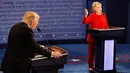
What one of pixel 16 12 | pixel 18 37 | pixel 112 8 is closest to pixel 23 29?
pixel 18 37

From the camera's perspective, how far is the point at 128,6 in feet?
34.4

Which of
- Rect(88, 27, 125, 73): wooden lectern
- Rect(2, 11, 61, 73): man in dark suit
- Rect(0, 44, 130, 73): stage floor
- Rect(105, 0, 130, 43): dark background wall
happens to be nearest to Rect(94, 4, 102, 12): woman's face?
Rect(88, 27, 125, 73): wooden lectern

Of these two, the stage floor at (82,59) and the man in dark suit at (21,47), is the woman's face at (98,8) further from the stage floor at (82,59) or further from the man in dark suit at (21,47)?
the man in dark suit at (21,47)

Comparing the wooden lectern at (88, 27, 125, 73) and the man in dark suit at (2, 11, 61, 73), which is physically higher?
the man in dark suit at (2, 11, 61, 73)

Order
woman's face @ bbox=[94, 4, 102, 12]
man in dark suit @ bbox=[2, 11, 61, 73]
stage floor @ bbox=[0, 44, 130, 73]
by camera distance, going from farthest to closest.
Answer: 1. stage floor @ bbox=[0, 44, 130, 73]
2. woman's face @ bbox=[94, 4, 102, 12]
3. man in dark suit @ bbox=[2, 11, 61, 73]

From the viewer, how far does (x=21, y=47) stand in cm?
417

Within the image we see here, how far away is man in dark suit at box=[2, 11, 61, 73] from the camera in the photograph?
415cm

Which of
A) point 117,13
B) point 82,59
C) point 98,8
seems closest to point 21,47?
point 98,8

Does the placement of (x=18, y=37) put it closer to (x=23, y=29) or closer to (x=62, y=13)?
(x=23, y=29)

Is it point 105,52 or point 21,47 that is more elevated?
point 21,47

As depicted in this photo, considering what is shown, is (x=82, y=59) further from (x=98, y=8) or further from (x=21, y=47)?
(x=21, y=47)

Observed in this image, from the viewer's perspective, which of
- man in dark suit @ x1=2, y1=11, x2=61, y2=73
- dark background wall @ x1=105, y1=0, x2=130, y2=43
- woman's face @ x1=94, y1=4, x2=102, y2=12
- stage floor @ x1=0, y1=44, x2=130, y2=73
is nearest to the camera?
man in dark suit @ x1=2, y1=11, x2=61, y2=73

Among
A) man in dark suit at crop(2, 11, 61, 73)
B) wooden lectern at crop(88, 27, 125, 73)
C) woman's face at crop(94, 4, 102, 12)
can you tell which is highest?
woman's face at crop(94, 4, 102, 12)

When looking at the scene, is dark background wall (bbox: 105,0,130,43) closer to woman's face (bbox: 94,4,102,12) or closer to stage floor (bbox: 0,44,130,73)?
stage floor (bbox: 0,44,130,73)
